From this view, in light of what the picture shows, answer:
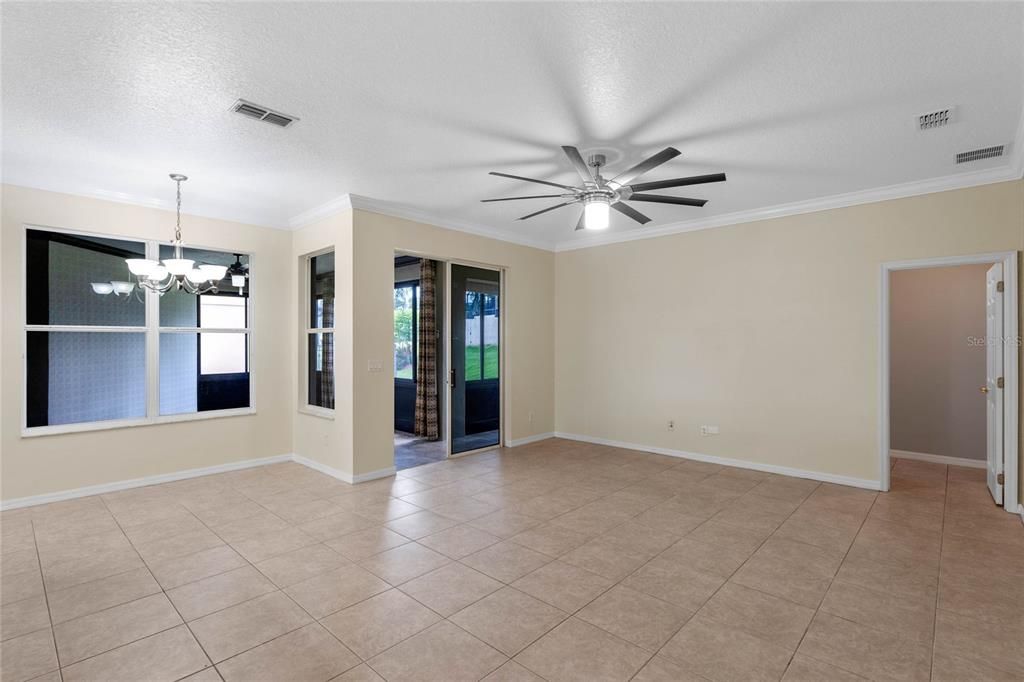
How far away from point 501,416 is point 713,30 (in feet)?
17.1

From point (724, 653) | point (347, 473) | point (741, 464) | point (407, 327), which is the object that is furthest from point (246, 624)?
point (407, 327)

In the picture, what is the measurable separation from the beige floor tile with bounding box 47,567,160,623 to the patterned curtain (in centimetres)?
427

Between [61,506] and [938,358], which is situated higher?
[938,358]

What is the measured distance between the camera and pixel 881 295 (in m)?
4.71

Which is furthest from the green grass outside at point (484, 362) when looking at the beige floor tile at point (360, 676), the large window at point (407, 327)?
the beige floor tile at point (360, 676)

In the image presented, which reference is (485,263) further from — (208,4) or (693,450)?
(208,4)

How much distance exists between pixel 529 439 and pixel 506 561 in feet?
12.2

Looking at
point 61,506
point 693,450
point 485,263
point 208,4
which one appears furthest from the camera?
point 485,263

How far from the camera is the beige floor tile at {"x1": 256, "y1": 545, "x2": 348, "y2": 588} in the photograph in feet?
9.91

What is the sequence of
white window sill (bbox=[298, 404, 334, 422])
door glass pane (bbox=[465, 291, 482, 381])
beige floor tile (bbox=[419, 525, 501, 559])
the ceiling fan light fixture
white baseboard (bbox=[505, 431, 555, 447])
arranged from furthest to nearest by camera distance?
white baseboard (bbox=[505, 431, 555, 447]) → door glass pane (bbox=[465, 291, 482, 381]) → white window sill (bbox=[298, 404, 334, 422]) → the ceiling fan light fixture → beige floor tile (bbox=[419, 525, 501, 559])

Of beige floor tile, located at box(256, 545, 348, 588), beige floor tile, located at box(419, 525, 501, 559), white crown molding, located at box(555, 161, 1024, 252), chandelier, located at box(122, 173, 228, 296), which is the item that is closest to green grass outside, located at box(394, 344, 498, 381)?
white crown molding, located at box(555, 161, 1024, 252)

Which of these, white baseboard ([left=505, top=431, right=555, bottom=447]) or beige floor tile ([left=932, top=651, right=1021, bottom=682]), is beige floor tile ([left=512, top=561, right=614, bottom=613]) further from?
Result: white baseboard ([left=505, top=431, right=555, bottom=447])

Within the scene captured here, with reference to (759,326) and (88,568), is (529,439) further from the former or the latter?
(88,568)

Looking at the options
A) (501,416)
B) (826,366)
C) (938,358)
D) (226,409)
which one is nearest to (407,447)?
(501,416)
